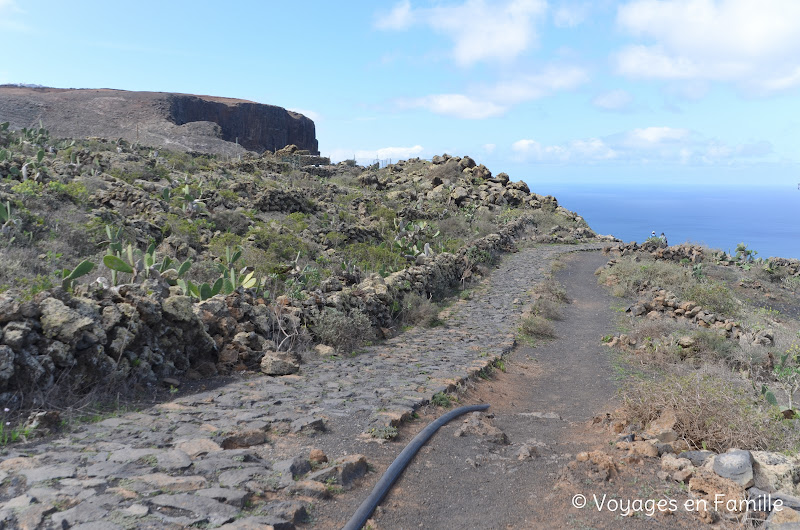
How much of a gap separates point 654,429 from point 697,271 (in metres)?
15.0

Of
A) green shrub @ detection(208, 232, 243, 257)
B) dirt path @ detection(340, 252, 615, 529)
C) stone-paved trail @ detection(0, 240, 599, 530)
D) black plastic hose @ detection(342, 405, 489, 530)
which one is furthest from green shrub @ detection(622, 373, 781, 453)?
green shrub @ detection(208, 232, 243, 257)

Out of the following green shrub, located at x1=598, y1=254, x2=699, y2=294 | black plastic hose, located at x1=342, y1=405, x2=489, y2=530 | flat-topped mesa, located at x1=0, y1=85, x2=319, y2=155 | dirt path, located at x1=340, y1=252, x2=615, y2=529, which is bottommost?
dirt path, located at x1=340, y1=252, x2=615, y2=529

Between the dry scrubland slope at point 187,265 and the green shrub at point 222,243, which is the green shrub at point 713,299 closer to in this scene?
the dry scrubland slope at point 187,265

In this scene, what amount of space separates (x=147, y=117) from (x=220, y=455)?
151 feet

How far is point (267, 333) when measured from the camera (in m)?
7.95

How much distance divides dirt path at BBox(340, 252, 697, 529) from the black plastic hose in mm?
72

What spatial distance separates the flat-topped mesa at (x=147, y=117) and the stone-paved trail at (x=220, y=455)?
2980 cm

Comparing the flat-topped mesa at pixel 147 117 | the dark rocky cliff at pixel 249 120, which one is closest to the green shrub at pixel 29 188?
the flat-topped mesa at pixel 147 117

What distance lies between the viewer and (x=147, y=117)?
43.7 meters

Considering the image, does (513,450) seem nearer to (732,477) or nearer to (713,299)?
(732,477)

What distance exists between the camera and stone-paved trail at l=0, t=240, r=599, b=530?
3277 mm

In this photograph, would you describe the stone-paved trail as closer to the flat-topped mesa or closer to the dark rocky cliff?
the flat-topped mesa

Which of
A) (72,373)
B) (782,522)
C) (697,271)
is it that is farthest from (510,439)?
(697,271)

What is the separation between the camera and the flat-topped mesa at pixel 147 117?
1425 inches
